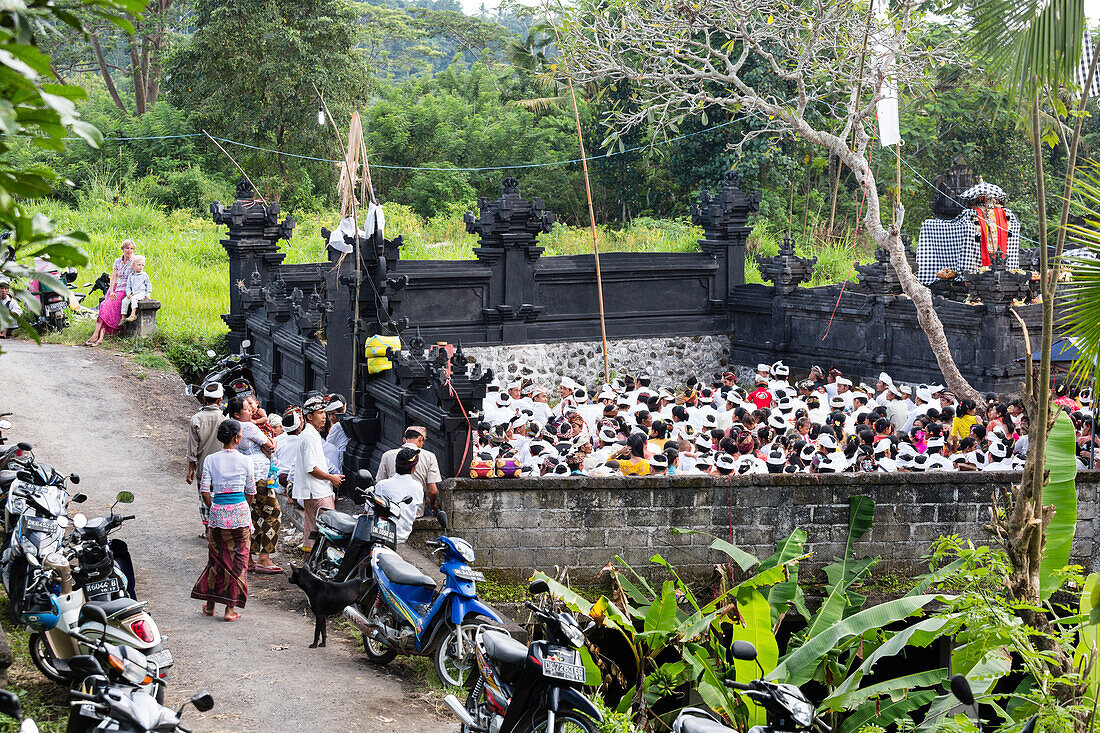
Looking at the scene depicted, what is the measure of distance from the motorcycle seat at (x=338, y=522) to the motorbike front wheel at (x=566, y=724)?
263cm

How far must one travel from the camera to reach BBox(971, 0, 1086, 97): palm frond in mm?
5645

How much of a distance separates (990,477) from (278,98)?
23.1m

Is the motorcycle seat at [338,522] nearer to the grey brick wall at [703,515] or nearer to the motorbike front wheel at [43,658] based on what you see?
the grey brick wall at [703,515]

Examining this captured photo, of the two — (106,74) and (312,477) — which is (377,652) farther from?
(106,74)

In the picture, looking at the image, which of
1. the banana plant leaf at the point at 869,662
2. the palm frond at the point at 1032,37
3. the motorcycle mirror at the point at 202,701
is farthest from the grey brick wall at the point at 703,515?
the motorcycle mirror at the point at 202,701

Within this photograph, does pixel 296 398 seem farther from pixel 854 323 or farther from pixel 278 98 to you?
pixel 278 98

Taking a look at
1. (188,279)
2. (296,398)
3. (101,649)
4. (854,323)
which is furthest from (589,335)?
(101,649)

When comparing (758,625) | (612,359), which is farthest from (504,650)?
(612,359)

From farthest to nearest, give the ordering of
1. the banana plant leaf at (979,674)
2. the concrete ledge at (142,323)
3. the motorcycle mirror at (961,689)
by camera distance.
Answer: the concrete ledge at (142,323) < the banana plant leaf at (979,674) < the motorcycle mirror at (961,689)

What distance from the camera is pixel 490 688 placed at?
6391 mm

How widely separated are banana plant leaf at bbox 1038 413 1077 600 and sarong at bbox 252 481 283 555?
6.12 metres

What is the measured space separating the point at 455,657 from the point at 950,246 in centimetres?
1408

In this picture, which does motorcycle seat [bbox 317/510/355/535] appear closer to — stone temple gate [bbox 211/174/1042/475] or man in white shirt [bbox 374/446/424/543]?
man in white shirt [bbox 374/446/424/543]

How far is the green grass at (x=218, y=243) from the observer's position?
21.7 meters
